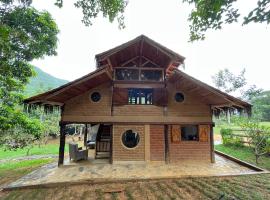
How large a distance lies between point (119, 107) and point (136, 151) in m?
2.41

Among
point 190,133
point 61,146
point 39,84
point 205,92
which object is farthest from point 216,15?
point 39,84

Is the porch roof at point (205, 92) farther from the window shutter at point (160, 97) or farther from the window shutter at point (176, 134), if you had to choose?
the window shutter at point (176, 134)

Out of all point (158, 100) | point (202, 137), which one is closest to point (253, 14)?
point (158, 100)

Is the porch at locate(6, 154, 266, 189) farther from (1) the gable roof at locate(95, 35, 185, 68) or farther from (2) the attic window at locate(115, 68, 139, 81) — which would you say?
(1) the gable roof at locate(95, 35, 185, 68)

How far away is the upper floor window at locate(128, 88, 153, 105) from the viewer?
10.2 m

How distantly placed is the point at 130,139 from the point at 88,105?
2.97 m

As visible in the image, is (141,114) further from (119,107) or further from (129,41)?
(129,41)

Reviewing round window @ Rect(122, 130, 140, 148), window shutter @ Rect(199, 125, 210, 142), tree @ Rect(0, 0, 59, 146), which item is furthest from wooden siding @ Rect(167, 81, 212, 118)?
tree @ Rect(0, 0, 59, 146)

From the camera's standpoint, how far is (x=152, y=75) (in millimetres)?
10359

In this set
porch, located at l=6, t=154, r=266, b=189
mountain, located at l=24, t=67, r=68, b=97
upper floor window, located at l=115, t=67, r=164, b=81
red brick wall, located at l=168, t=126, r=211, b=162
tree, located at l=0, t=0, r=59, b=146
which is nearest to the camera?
porch, located at l=6, t=154, r=266, b=189

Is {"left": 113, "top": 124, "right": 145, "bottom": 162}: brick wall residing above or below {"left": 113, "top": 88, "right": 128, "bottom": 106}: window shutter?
below

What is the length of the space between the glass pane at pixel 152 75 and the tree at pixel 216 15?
5.62m

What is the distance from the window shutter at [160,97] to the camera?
1000 centimetres

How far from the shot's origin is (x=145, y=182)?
703cm
